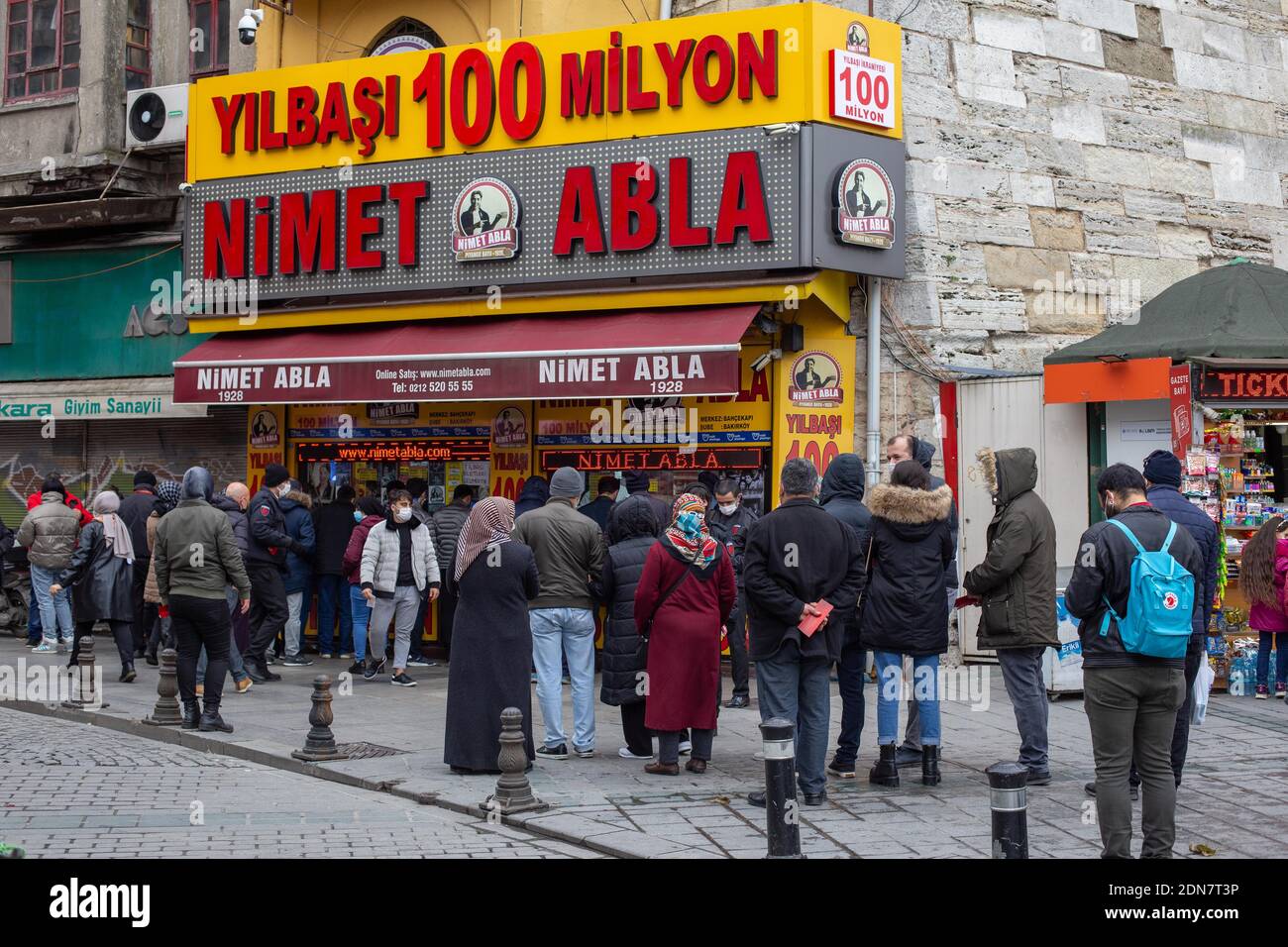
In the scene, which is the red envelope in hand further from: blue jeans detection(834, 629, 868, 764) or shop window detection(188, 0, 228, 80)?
shop window detection(188, 0, 228, 80)

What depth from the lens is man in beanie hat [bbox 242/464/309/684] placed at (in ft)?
43.6

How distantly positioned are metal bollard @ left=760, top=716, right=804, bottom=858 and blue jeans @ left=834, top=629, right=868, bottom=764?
7.64 ft

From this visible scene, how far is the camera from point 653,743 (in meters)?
10.4

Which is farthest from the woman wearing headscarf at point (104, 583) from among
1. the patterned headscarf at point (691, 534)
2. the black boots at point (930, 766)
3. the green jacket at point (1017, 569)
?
the green jacket at point (1017, 569)

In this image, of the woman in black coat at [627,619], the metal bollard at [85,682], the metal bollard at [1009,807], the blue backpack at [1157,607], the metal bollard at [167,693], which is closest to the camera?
the metal bollard at [1009,807]

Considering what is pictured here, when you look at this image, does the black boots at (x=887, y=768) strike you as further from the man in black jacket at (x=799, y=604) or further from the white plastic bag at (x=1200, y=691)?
the white plastic bag at (x=1200, y=691)

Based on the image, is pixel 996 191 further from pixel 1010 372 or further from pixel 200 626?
pixel 200 626

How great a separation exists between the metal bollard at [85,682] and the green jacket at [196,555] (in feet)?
4.37

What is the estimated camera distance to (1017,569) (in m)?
8.66

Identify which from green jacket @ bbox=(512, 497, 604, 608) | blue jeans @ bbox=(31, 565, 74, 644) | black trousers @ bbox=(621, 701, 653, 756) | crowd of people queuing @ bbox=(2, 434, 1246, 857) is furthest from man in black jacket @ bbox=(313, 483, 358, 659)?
black trousers @ bbox=(621, 701, 653, 756)

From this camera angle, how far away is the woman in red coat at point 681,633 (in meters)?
9.05

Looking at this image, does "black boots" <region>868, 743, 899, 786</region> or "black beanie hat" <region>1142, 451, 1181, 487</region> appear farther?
"black boots" <region>868, 743, 899, 786</region>

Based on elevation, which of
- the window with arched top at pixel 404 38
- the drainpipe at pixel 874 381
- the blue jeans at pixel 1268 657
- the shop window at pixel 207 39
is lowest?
the blue jeans at pixel 1268 657

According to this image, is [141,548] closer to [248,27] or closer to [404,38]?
[248,27]
